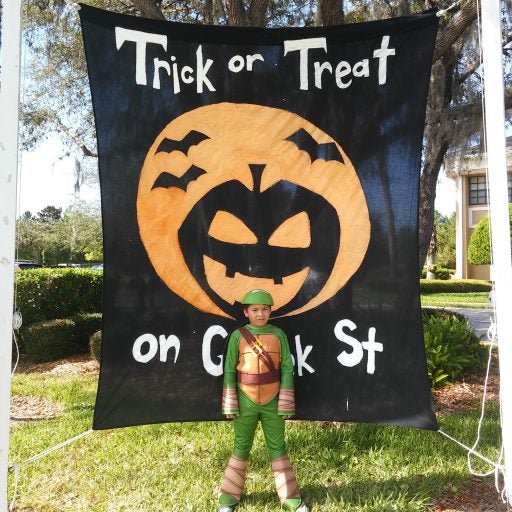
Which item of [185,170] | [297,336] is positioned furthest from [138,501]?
[185,170]

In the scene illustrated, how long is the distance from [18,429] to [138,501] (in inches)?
88.0

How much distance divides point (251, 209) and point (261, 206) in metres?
0.07

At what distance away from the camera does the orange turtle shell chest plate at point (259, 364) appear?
320 centimetres

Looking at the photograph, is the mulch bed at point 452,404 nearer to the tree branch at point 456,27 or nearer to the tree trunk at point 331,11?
the tree branch at point 456,27

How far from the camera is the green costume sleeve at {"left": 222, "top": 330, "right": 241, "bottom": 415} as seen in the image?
3.18 metres

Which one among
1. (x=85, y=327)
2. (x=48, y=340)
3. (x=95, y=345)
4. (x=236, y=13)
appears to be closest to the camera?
(x=236, y=13)

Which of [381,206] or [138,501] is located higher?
[381,206]

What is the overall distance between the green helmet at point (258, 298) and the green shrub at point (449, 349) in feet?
11.7

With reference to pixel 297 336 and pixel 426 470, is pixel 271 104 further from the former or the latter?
pixel 426 470

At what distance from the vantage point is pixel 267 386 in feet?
10.6

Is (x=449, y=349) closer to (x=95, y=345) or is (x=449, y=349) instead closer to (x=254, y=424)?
(x=254, y=424)

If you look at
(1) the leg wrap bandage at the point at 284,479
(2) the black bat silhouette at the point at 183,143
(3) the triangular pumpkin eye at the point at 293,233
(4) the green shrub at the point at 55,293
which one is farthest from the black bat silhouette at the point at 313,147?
(4) the green shrub at the point at 55,293

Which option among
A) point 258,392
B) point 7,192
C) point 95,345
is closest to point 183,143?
point 7,192

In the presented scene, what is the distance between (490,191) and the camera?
290 centimetres
